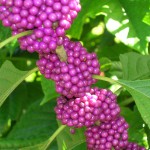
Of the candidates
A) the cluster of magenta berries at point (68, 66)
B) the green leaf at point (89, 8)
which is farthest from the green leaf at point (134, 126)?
the green leaf at point (89, 8)

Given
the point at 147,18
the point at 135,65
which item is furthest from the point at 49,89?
the point at 147,18

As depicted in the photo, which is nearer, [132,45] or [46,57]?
[46,57]

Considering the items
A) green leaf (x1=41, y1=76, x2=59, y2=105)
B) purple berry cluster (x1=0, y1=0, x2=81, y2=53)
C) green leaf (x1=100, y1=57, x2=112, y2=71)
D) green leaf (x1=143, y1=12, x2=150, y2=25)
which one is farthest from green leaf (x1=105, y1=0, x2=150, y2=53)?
purple berry cluster (x1=0, y1=0, x2=81, y2=53)

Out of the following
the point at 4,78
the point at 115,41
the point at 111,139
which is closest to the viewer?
the point at 111,139

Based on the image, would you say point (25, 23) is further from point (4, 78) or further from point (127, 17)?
point (127, 17)

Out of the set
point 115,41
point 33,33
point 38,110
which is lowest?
point 38,110

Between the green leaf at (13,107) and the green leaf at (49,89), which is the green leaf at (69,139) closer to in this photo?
the green leaf at (49,89)

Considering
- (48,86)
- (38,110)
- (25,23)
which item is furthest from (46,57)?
(38,110)
